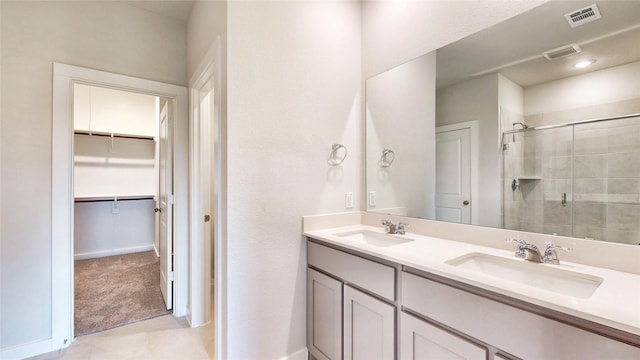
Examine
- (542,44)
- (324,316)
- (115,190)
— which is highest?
(542,44)

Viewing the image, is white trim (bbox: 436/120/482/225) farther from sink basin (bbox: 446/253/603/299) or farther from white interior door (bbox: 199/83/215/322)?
white interior door (bbox: 199/83/215/322)

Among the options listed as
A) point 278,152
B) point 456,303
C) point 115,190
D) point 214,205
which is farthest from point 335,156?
point 115,190

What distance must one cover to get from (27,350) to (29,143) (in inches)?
57.2

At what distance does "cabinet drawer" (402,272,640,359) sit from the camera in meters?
0.73

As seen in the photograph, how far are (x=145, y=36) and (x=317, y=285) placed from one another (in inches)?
98.8

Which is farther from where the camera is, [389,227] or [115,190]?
[115,190]

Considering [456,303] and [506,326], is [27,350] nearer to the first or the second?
[456,303]

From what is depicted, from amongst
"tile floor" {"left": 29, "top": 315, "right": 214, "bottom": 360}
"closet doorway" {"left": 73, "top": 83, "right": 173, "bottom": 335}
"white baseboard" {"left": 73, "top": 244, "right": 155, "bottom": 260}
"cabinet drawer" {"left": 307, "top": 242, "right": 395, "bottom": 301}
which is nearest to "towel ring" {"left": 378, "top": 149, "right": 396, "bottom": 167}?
"cabinet drawer" {"left": 307, "top": 242, "right": 395, "bottom": 301}

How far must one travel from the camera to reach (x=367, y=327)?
4.50 feet

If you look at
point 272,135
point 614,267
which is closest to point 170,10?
point 272,135

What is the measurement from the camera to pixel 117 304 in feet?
8.58

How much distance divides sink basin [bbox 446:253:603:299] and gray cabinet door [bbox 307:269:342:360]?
0.72 m

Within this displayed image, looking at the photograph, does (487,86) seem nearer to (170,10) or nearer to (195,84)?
(195,84)

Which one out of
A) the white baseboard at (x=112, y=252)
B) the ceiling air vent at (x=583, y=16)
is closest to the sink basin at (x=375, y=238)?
the ceiling air vent at (x=583, y=16)
